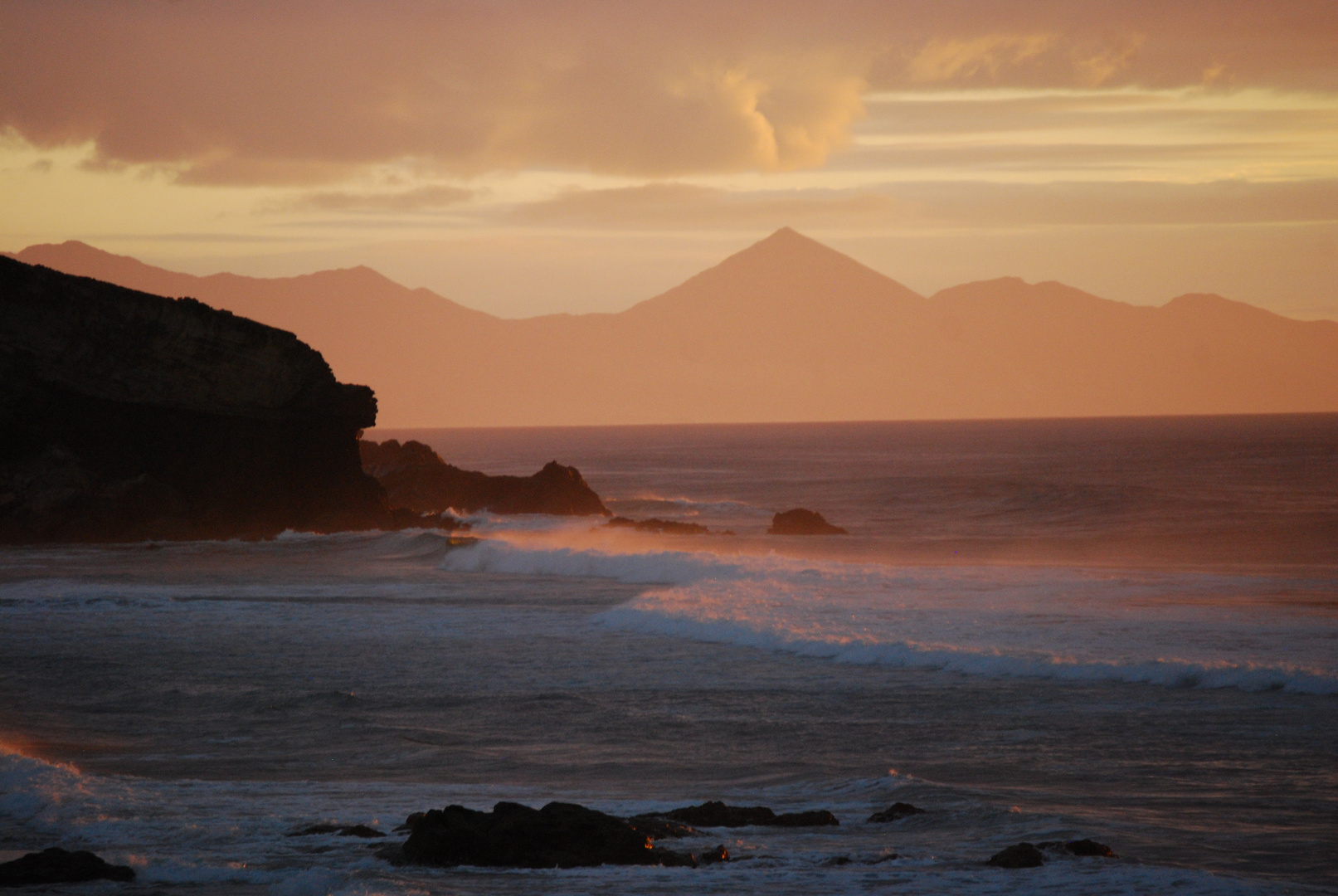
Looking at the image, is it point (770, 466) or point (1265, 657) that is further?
point (770, 466)

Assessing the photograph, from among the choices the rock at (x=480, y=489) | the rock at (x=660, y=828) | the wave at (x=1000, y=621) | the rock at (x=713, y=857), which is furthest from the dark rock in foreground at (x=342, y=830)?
the rock at (x=480, y=489)

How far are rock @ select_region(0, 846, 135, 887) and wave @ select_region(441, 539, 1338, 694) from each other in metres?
11.0

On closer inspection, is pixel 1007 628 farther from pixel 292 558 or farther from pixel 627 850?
pixel 292 558

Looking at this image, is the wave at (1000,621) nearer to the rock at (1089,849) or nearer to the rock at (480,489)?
the rock at (1089,849)

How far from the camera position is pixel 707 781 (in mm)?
9734

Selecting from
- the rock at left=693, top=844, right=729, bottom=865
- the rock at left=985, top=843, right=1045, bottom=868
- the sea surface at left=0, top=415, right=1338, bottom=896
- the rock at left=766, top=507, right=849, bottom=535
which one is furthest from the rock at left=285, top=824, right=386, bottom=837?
the rock at left=766, top=507, right=849, bottom=535

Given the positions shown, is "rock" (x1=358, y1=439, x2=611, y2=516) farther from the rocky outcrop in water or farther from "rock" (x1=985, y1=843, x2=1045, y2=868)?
"rock" (x1=985, y1=843, x2=1045, y2=868)

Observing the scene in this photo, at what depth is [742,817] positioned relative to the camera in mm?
8219

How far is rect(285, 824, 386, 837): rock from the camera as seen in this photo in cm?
768

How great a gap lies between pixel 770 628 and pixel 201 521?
86.0ft

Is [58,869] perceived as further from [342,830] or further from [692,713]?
[692,713]

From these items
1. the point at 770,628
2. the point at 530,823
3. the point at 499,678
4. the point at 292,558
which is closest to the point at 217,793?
the point at 530,823

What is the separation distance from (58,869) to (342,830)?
69.7 inches

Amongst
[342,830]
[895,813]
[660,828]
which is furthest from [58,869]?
[895,813]
